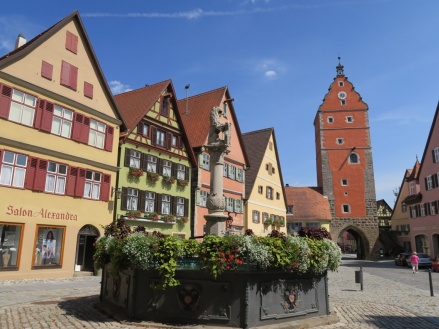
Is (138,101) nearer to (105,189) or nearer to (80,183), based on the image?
(105,189)

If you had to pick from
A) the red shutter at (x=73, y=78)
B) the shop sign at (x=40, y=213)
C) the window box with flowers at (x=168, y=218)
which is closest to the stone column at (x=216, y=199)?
the shop sign at (x=40, y=213)

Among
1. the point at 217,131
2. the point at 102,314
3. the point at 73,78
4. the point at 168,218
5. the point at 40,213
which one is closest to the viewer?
the point at 102,314

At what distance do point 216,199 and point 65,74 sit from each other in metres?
12.9

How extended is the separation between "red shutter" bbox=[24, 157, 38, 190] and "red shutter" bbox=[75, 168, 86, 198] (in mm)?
2303

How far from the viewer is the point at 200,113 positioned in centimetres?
2986

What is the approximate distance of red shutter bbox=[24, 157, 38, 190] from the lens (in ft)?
54.2

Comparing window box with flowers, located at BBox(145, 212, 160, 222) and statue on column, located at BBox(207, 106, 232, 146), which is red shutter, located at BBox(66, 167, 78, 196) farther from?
statue on column, located at BBox(207, 106, 232, 146)

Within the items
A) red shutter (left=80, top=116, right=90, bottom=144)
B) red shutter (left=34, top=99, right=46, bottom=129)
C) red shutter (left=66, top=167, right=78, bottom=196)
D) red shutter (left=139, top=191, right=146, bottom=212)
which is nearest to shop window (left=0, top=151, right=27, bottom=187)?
red shutter (left=34, top=99, right=46, bottom=129)

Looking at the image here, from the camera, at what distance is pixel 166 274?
720cm

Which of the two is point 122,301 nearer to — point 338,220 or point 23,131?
point 23,131

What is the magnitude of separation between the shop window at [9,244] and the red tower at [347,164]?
40.1 m

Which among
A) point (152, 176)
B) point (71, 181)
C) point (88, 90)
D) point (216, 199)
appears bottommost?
point (216, 199)

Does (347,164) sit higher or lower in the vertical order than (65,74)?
higher

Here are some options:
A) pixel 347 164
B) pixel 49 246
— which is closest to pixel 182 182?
pixel 49 246
